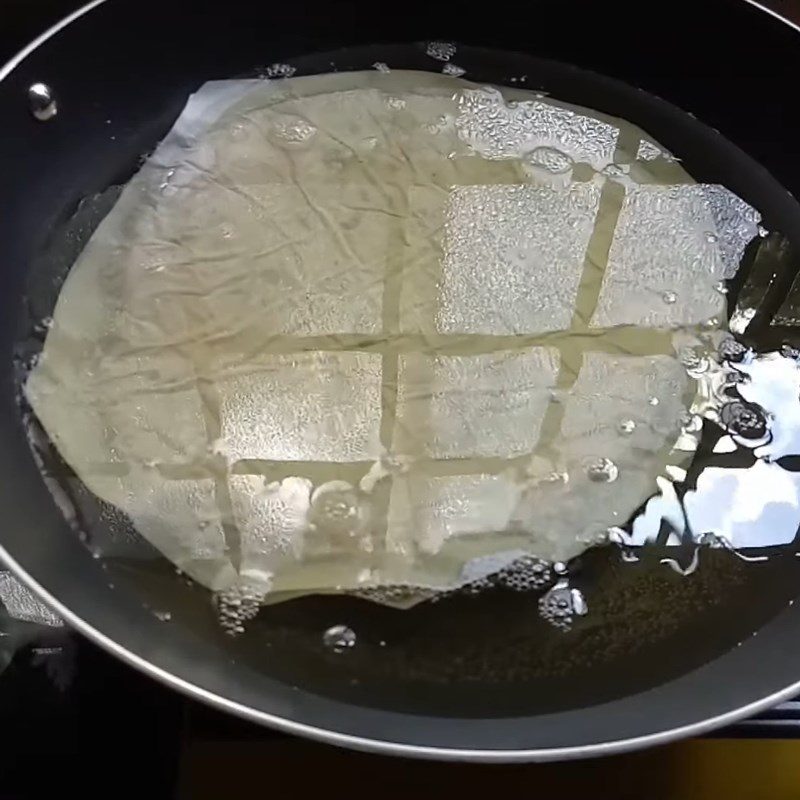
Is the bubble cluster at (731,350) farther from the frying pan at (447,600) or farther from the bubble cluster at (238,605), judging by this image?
the bubble cluster at (238,605)

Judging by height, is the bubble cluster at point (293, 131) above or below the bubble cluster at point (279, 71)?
below

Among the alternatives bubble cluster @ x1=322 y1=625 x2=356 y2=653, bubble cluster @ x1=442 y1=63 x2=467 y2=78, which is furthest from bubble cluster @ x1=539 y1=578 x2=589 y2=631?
bubble cluster @ x1=442 y1=63 x2=467 y2=78

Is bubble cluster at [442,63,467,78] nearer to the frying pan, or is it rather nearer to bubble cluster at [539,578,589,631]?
the frying pan

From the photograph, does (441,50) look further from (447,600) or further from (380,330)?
(447,600)

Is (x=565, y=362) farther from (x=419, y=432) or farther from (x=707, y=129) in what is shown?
(x=707, y=129)

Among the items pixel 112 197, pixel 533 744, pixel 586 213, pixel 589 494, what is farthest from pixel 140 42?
pixel 533 744

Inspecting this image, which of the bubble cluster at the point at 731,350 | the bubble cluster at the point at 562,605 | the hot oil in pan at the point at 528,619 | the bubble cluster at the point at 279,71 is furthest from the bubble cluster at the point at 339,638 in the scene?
the bubble cluster at the point at 279,71

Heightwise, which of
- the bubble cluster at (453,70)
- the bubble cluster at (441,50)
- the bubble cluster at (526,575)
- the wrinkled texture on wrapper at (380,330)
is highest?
the bubble cluster at (441,50)
